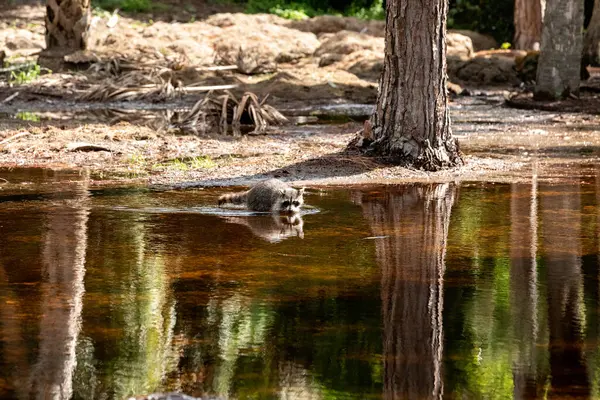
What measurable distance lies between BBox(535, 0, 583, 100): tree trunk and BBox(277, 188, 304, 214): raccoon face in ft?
37.0

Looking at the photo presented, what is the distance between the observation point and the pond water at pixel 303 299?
195 inches

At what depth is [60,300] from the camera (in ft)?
20.3

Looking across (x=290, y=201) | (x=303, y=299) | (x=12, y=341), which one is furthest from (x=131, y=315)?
(x=290, y=201)

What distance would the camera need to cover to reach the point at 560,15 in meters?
19.0

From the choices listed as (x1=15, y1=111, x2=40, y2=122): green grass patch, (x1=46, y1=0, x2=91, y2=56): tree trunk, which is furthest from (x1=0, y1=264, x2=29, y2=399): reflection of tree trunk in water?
(x1=46, y1=0, x2=91, y2=56): tree trunk

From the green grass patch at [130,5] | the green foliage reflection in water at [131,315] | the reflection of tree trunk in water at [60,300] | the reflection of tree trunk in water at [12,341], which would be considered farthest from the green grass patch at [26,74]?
the reflection of tree trunk in water at [12,341]

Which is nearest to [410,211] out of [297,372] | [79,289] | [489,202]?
[489,202]

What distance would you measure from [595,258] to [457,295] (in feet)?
4.96

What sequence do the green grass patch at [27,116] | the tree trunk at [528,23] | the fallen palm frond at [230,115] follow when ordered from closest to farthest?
the fallen palm frond at [230,115] < the green grass patch at [27,116] < the tree trunk at [528,23]

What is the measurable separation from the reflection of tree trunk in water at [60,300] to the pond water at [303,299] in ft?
0.05

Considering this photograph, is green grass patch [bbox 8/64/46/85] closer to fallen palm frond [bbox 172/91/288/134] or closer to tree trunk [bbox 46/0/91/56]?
tree trunk [bbox 46/0/91/56]

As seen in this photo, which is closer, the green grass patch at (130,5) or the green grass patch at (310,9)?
the green grass patch at (130,5)

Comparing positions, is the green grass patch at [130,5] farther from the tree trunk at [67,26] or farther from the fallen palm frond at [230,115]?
the fallen palm frond at [230,115]

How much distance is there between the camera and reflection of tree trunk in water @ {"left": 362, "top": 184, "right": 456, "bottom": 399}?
502 cm
